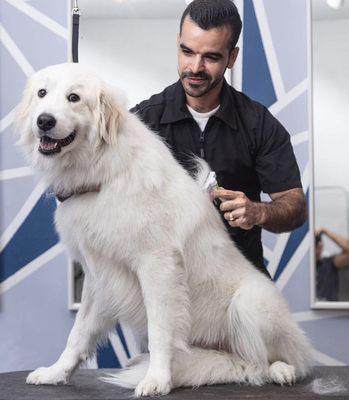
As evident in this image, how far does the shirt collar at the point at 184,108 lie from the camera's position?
2.25 meters

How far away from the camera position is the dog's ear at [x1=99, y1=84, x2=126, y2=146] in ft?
5.94

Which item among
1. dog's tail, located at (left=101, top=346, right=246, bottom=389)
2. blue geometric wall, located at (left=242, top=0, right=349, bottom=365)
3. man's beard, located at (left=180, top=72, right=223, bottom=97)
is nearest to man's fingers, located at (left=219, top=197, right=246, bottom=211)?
dog's tail, located at (left=101, top=346, right=246, bottom=389)

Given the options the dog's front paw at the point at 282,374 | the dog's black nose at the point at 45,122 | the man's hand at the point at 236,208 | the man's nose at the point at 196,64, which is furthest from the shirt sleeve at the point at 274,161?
the dog's black nose at the point at 45,122

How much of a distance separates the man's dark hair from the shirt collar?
0.15m

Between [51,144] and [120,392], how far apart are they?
0.64m

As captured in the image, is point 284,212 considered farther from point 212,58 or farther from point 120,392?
point 120,392

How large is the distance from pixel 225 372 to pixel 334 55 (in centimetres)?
158

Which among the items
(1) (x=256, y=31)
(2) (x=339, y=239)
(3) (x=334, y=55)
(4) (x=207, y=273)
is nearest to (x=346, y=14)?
(3) (x=334, y=55)

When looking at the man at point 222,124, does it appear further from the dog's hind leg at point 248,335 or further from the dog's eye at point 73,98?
the dog's eye at point 73,98

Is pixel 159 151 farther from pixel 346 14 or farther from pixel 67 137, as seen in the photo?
pixel 346 14

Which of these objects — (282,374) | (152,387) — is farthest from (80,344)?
(282,374)

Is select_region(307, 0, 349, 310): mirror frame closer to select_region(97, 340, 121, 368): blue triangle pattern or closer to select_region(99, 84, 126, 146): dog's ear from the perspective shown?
select_region(97, 340, 121, 368): blue triangle pattern

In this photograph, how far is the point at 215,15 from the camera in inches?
84.7

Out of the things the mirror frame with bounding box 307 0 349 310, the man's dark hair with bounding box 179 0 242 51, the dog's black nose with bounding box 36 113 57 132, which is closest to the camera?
the dog's black nose with bounding box 36 113 57 132
